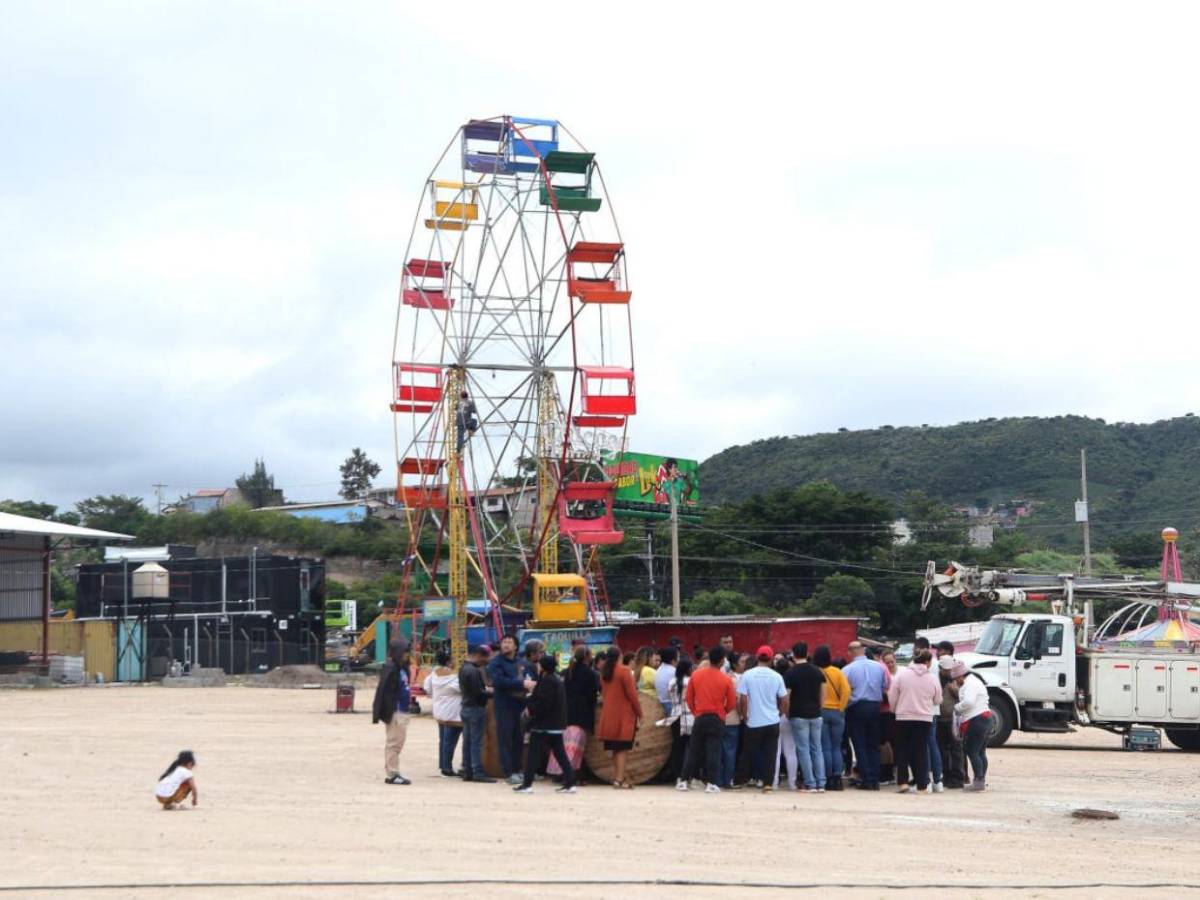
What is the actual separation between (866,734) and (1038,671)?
30.0 ft

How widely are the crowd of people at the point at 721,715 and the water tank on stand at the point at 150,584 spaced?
45.4 metres

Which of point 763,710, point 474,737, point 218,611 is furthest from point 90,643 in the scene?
point 763,710

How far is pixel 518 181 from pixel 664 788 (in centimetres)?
3116

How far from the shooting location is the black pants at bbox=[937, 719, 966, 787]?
1869 centimetres

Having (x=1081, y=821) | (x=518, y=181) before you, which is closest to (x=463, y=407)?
(x=518, y=181)

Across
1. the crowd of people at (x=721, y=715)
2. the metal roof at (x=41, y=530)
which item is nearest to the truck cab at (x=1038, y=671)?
the crowd of people at (x=721, y=715)

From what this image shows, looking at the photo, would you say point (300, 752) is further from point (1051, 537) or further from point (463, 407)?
A: point (1051, 537)

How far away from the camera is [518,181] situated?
4659cm

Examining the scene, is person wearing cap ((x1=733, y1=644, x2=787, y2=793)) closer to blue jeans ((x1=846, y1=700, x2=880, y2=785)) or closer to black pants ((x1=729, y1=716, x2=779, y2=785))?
black pants ((x1=729, y1=716, x2=779, y2=785))

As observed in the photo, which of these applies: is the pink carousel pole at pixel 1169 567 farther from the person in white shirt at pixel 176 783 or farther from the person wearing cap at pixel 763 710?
the person in white shirt at pixel 176 783

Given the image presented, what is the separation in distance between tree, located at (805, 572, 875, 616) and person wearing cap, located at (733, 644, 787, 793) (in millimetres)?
48174

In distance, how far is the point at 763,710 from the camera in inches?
686

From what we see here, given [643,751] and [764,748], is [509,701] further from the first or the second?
[764,748]

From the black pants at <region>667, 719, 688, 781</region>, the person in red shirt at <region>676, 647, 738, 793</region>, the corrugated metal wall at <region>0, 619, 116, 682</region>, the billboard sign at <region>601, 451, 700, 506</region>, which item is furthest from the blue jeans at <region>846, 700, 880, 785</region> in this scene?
the billboard sign at <region>601, 451, 700, 506</region>
